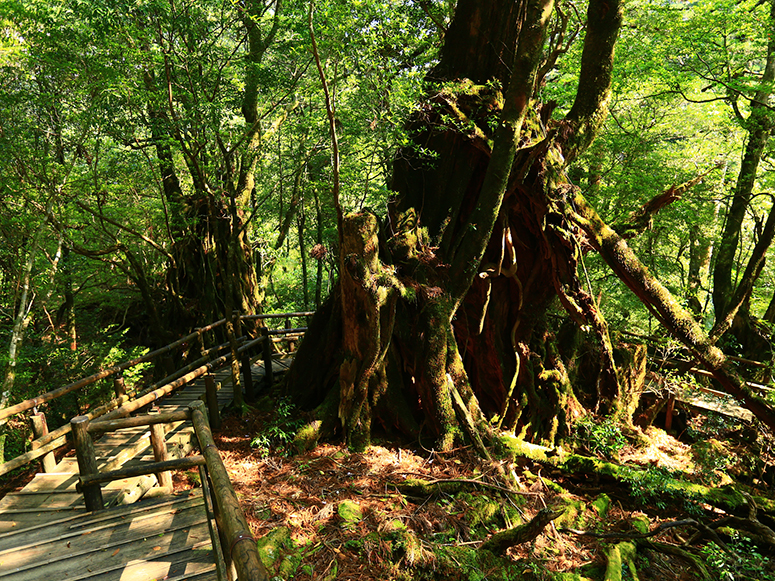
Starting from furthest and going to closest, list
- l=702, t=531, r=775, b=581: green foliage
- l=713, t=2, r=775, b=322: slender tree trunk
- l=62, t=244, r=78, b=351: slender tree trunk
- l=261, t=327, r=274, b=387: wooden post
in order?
1. l=62, t=244, r=78, b=351: slender tree trunk
2. l=713, t=2, r=775, b=322: slender tree trunk
3. l=261, t=327, r=274, b=387: wooden post
4. l=702, t=531, r=775, b=581: green foliage

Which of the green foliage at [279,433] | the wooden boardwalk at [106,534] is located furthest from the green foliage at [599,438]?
the wooden boardwalk at [106,534]

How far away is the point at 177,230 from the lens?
10.3m

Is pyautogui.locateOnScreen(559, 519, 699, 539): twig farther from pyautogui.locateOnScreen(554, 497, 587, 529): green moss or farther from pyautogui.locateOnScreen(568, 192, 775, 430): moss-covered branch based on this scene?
pyautogui.locateOnScreen(568, 192, 775, 430): moss-covered branch

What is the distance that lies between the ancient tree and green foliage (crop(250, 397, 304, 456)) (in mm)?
372

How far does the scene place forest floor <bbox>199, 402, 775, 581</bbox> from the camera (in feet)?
12.1

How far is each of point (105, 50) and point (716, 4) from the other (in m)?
11.2

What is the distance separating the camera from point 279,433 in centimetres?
560

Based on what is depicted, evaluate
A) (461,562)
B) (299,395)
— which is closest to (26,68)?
(299,395)

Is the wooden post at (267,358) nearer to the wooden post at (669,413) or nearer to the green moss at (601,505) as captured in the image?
the green moss at (601,505)

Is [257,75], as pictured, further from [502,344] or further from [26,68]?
[502,344]

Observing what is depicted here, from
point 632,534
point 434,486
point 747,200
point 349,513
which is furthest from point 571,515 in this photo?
point 747,200

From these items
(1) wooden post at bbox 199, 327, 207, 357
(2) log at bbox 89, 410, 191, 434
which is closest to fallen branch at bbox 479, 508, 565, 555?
(2) log at bbox 89, 410, 191, 434

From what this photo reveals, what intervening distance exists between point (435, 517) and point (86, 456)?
3180 mm

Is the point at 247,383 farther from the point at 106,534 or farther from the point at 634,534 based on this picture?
the point at 634,534
